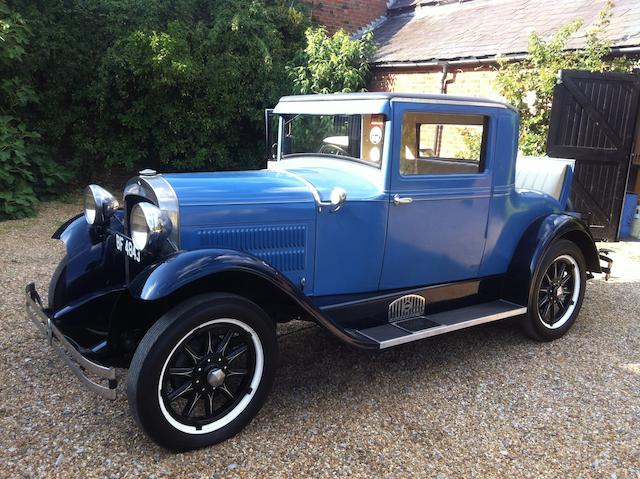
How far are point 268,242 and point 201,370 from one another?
0.81 metres

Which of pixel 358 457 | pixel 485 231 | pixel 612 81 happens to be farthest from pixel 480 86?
pixel 358 457

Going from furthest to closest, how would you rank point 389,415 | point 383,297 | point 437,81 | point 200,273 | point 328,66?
1. point 437,81
2. point 328,66
3. point 383,297
4. point 389,415
5. point 200,273

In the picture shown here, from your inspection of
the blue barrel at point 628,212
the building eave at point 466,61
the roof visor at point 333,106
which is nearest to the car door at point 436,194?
the roof visor at point 333,106

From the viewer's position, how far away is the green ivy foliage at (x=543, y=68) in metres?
7.34

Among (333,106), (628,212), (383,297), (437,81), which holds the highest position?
(437,81)

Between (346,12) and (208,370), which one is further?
(346,12)

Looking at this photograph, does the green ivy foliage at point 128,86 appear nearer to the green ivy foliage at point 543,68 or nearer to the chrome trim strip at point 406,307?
the green ivy foliage at point 543,68

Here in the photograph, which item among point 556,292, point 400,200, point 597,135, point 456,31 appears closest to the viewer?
point 400,200

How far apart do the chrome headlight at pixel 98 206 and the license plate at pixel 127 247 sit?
0.22 m

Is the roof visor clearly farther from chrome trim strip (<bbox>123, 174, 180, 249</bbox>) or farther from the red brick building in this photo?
the red brick building

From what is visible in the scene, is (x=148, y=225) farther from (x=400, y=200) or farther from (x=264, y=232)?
(x=400, y=200)

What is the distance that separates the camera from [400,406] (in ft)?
10.3

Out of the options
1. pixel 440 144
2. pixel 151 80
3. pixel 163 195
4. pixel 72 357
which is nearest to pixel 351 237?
pixel 440 144

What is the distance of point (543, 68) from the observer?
7578 mm
